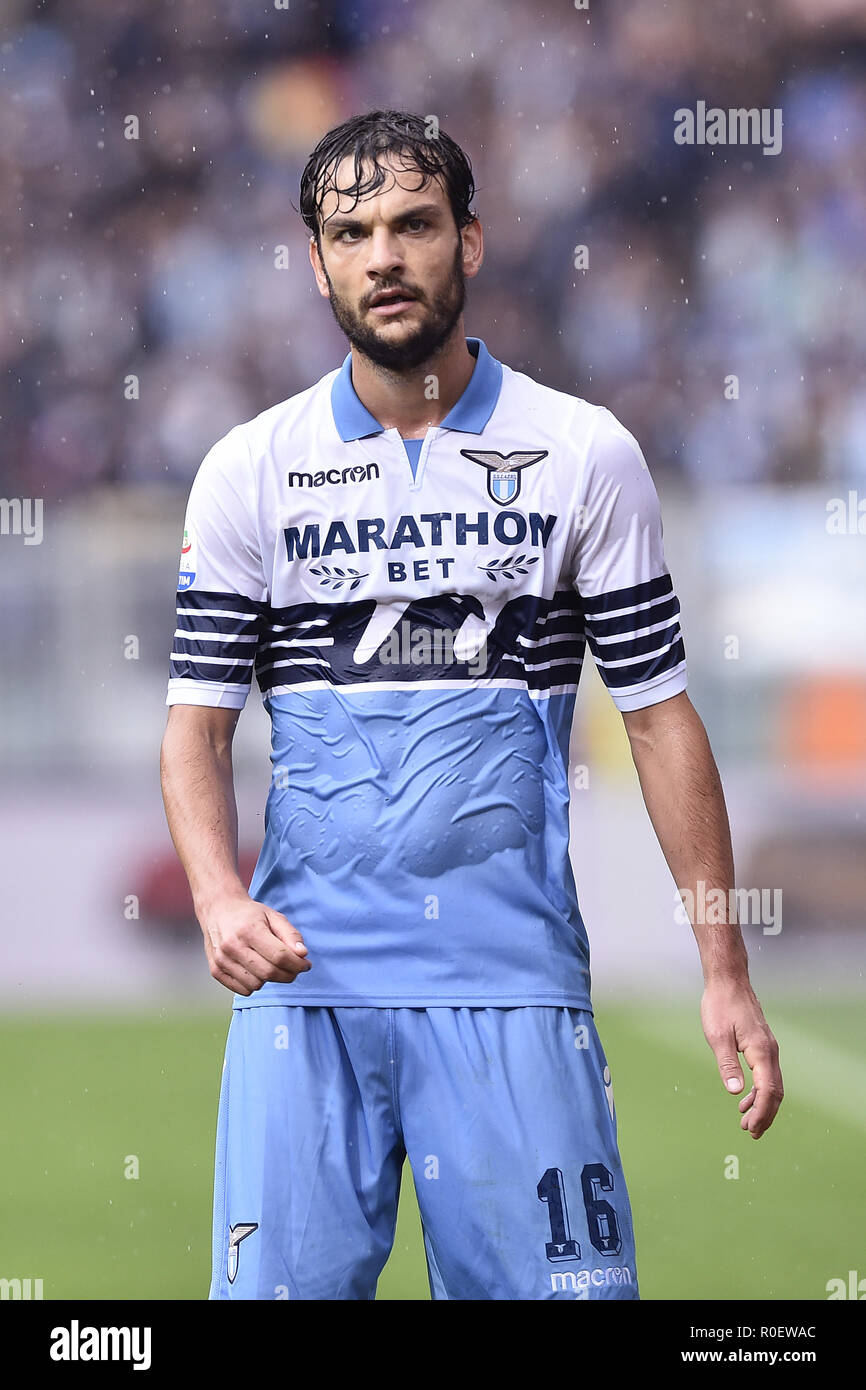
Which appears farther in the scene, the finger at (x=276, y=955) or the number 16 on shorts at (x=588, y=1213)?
the number 16 on shorts at (x=588, y=1213)

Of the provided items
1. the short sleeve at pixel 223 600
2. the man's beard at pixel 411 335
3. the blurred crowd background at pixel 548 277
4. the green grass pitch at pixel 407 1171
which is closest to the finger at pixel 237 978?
the short sleeve at pixel 223 600

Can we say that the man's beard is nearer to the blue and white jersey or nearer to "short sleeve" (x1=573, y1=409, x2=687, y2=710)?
the blue and white jersey

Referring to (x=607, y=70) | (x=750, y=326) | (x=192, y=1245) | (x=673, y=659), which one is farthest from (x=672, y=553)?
(x=673, y=659)

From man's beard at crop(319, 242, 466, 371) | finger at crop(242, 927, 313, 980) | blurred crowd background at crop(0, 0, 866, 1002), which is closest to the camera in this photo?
finger at crop(242, 927, 313, 980)

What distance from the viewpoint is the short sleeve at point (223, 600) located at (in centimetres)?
225

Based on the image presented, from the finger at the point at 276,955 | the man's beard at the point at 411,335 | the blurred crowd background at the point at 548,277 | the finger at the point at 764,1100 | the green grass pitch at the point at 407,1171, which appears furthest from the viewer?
the blurred crowd background at the point at 548,277

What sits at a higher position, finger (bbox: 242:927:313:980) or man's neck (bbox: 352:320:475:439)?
man's neck (bbox: 352:320:475:439)

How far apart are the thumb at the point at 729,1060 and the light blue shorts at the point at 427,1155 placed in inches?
6.4

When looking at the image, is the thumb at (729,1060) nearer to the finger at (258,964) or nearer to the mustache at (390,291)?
the finger at (258,964)

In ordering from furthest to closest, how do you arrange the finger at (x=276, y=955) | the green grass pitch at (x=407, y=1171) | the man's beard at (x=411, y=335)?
the green grass pitch at (x=407, y=1171), the man's beard at (x=411, y=335), the finger at (x=276, y=955)

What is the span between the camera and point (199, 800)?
221 cm

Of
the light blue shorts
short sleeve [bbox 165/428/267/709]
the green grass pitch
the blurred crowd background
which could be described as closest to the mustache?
short sleeve [bbox 165/428/267/709]

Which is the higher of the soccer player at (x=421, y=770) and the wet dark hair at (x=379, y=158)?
the wet dark hair at (x=379, y=158)

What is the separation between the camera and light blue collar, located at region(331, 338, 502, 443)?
7.43 feet
